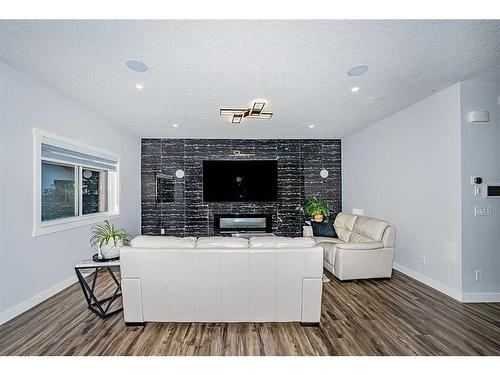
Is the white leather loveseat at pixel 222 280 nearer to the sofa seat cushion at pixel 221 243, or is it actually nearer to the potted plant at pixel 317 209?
A: the sofa seat cushion at pixel 221 243

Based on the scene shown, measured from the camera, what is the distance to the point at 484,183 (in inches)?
131

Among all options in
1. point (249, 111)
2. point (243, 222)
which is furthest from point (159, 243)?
point (243, 222)

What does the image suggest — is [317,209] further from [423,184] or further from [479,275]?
[479,275]

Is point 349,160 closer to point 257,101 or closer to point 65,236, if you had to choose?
point 257,101

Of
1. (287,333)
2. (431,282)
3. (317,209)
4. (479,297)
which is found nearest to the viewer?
(287,333)

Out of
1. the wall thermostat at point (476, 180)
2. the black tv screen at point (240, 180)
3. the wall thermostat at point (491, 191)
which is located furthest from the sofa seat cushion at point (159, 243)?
the black tv screen at point (240, 180)

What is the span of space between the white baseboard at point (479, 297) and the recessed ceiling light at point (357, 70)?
3.03 meters

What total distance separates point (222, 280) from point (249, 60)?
223 cm

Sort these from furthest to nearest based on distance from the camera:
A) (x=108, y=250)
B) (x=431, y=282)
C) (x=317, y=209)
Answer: (x=317, y=209)
(x=431, y=282)
(x=108, y=250)

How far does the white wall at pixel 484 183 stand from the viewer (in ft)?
10.9

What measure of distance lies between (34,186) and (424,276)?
5.52 meters

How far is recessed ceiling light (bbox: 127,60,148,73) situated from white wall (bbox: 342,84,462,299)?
3886 millimetres

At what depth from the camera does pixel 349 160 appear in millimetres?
6660
